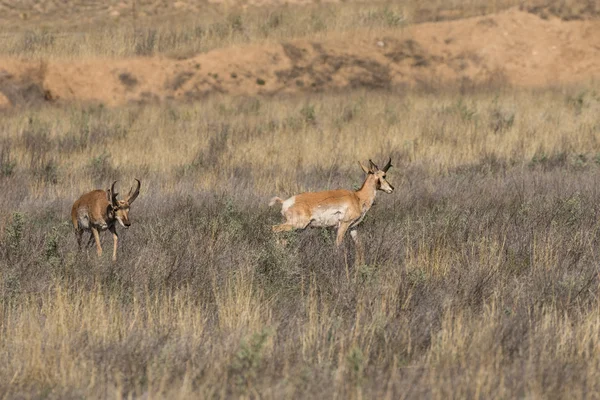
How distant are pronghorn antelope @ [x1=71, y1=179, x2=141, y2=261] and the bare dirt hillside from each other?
1347cm

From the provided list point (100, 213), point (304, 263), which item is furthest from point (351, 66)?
point (304, 263)

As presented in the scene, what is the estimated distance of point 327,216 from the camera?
32.4 ft

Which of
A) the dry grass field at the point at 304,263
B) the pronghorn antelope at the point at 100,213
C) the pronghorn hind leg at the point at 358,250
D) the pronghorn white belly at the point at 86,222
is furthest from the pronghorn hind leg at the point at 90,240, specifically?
the pronghorn hind leg at the point at 358,250

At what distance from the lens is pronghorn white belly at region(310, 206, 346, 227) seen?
32.3 feet

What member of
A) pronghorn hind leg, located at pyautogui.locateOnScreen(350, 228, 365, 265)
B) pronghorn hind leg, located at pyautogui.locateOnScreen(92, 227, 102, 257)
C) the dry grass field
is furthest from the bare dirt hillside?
pronghorn hind leg, located at pyautogui.locateOnScreen(350, 228, 365, 265)

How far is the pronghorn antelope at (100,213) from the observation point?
907 cm

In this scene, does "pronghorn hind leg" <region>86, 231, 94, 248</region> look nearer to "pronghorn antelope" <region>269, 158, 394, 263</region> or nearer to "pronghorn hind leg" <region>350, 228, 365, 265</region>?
"pronghorn antelope" <region>269, 158, 394, 263</region>

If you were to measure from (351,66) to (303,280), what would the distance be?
17.2 meters

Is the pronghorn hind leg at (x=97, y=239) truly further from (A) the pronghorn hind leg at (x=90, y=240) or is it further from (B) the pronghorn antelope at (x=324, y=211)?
(B) the pronghorn antelope at (x=324, y=211)

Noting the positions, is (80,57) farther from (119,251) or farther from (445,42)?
(119,251)

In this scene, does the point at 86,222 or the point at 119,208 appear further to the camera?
the point at 86,222

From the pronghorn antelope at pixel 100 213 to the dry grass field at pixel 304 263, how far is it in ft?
0.85

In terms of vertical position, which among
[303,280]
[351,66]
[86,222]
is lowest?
[351,66]

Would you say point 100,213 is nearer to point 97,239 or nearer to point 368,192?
point 97,239
